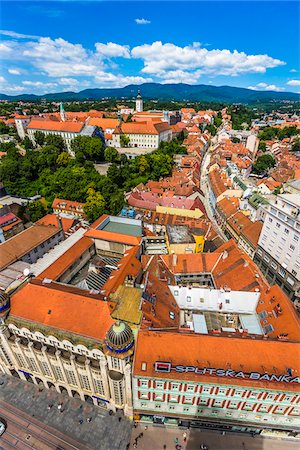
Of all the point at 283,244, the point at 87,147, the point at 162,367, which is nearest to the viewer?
the point at 162,367

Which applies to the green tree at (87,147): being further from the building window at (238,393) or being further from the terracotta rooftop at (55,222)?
the building window at (238,393)

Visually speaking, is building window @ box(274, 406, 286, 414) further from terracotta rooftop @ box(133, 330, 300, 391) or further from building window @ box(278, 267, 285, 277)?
building window @ box(278, 267, 285, 277)

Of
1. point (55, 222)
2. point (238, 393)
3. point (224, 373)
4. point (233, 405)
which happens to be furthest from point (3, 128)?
point (233, 405)

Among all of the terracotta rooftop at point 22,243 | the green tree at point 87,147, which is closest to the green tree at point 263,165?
the green tree at point 87,147

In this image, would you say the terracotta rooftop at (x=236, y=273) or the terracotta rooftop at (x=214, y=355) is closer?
the terracotta rooftop at (x=214, y=355)

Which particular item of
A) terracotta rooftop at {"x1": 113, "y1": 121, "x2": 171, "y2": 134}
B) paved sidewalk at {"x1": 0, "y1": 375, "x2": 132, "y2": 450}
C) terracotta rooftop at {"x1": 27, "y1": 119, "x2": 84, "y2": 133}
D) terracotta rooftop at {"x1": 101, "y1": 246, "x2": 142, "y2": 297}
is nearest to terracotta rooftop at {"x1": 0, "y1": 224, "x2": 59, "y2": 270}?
paved sidewalk at {"x1": 0, "y1": 375, "x2": 132, "y2": 450}

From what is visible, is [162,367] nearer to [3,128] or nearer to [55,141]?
[55,141]
